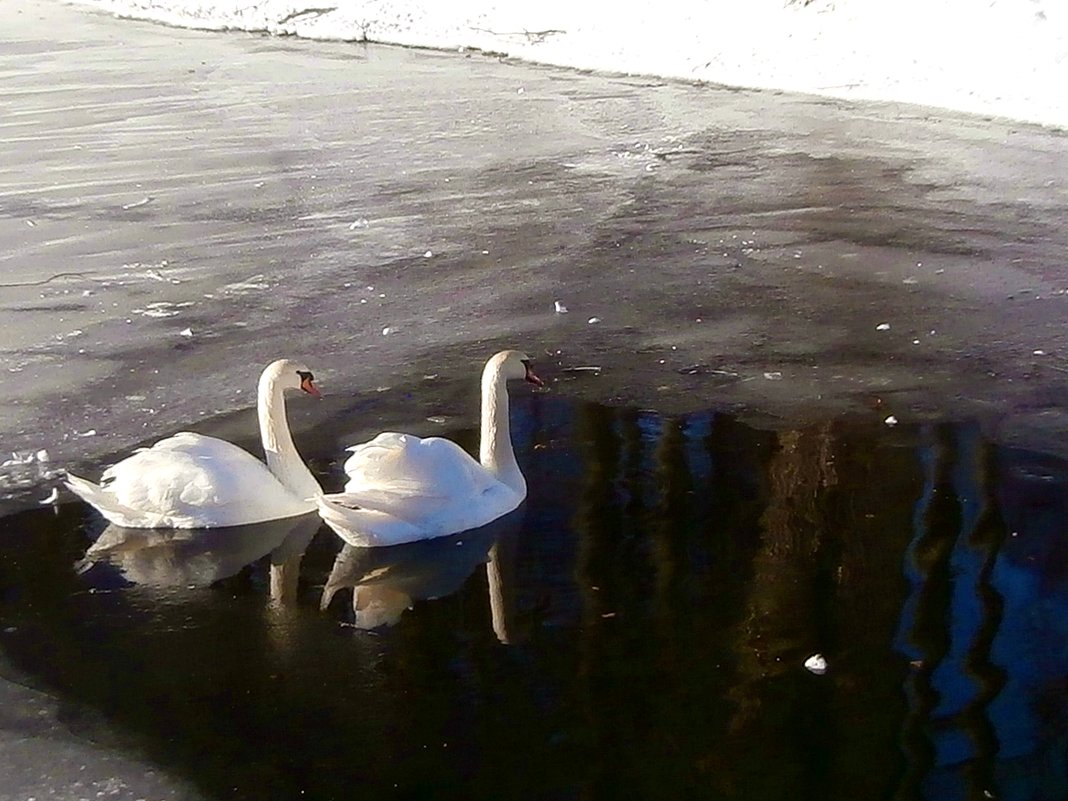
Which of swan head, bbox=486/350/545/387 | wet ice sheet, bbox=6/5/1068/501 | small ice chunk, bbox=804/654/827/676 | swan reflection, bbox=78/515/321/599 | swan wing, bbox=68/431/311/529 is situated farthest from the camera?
wet ice sheet, bbox=6/5/1068/501

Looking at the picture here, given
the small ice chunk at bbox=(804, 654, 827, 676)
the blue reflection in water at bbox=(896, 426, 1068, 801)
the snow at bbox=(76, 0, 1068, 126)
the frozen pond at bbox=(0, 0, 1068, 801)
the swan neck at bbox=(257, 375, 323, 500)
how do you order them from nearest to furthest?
1. the blue reflection in water at bbox=(896, 426, 1068, 801)
2. the frozen pond at bbox=(0, 0, 1068, 801)
3. the small ice chunk at bbox=(804, 654, 827, 676)
4. the swan neck at bbox=(257, 375, 323, 500)
5. the snow at bbox=(76, 0, 1068, 126)

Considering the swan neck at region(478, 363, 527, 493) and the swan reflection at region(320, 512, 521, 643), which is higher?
the swan neck at region(478, 363, 527, 493)

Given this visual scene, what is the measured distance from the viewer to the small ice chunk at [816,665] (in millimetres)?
4266

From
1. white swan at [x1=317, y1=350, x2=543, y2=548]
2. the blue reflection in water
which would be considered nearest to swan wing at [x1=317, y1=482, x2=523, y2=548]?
white swan at [x1=317, y1=350, x2=543, y2=548]

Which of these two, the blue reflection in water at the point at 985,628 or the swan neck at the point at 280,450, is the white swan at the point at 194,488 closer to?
the swan neck at the point at 280,450

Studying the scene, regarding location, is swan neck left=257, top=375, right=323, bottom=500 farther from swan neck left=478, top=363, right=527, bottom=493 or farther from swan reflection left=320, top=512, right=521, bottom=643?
swan neck left=478, top=363, right=527, bottom=493

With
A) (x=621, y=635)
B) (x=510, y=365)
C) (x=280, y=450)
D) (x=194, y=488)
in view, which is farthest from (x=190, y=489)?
(x=621, y=635)

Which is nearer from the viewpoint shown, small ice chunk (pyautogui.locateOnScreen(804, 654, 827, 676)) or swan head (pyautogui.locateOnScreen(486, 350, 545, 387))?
small ice chunk (pyautogui.locateOnScreen(804, 654, 827, 676))

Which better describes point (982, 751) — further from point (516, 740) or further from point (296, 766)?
point (296, 766)

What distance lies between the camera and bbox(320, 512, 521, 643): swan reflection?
4.80 meters

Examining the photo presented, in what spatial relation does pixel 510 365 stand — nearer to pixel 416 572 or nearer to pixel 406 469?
pixel 406 469

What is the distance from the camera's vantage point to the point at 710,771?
3.78 meters

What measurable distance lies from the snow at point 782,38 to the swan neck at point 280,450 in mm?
9474

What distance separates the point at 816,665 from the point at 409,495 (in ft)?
5.14
